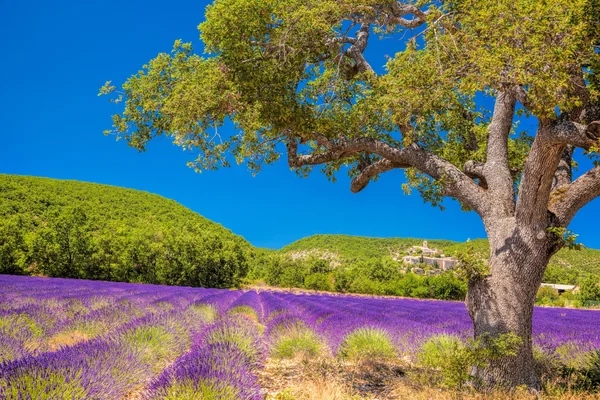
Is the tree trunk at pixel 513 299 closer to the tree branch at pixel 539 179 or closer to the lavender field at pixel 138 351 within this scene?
the tree branch at pixel 539 179

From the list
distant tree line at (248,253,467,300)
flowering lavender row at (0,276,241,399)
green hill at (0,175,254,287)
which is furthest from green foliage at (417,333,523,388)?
distant tree line at (248,253,467,300)

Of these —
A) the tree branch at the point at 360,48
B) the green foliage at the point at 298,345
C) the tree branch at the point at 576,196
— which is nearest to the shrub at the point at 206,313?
the green foliage at the point at 298,345

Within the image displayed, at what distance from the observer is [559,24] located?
327 cm

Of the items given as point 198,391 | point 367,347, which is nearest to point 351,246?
point 367,347

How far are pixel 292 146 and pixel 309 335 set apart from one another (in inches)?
131

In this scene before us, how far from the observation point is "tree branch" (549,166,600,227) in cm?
412

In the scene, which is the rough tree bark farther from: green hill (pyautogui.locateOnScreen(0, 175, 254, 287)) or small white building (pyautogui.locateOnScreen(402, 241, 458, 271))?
small white building (pyautogui.locateOnScreen(402, 241, 458, 271))

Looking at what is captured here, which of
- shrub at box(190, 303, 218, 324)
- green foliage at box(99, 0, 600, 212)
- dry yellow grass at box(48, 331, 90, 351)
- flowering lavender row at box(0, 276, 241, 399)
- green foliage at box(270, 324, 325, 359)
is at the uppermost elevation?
green foliage at box(99, 0, 600, 212)

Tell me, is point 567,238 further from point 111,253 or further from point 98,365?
point 111,253

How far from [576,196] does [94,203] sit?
72400mm

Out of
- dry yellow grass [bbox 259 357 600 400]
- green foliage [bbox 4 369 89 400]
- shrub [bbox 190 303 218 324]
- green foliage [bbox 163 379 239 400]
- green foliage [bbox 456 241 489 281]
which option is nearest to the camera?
green foliage [bbox 4 369 89 400]

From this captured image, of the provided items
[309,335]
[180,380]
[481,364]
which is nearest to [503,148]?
[481,364]

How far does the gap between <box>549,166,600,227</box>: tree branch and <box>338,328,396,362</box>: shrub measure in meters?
3.39

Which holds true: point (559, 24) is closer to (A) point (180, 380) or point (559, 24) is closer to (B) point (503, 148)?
(B) point (503, 148)
